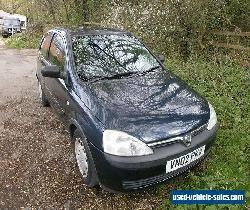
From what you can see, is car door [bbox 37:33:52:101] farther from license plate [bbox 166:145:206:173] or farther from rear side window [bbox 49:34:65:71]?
license plate [bbox 166:145:206:173]

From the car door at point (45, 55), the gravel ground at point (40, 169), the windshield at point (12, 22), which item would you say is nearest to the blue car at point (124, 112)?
the gravel ground at point (40, 169)

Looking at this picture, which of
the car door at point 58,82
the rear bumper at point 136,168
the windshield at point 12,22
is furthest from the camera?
the windshield at point 12,22

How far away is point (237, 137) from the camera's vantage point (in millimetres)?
5039

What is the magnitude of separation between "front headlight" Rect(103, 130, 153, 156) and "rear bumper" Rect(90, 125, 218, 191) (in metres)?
0.05

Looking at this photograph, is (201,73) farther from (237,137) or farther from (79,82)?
(79,82)

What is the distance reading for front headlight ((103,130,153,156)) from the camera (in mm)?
3451

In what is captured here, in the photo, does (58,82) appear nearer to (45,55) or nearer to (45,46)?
(45,55)

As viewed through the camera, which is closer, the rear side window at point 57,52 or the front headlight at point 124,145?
the front headlight at point 124,145

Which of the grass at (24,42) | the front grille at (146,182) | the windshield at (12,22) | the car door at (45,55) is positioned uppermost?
the car door at (45,55)

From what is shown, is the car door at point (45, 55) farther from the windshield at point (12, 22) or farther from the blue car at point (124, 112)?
the windshield at point (12, 22)

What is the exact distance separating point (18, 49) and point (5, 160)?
31.9ft

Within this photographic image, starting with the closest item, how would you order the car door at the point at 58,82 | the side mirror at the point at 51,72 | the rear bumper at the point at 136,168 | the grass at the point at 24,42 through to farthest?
the rear bumper at the point at 136,168 → the side mirror at the point at 51,72 → the car door at the point at 58,82 → the grass at the point at 24,42

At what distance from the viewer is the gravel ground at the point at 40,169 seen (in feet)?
13.2

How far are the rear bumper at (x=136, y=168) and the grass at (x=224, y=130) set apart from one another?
1.79 feet
